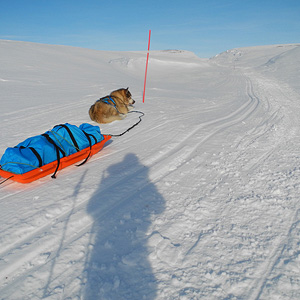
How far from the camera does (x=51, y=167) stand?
300 cm

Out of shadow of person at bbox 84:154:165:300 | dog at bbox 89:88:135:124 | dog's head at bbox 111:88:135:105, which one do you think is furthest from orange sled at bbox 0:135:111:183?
dog's head at bbox 111:88:135:105

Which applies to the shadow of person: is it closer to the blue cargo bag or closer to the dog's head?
the blue cargo bag

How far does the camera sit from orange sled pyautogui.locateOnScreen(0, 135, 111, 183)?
2.70m

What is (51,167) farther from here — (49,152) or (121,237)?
(121,237)

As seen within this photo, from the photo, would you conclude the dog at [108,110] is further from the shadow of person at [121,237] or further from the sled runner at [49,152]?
the shadow of person at [121,237]

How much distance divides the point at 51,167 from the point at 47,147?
0.28 metres

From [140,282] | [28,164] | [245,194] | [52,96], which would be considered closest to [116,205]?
[140,282]

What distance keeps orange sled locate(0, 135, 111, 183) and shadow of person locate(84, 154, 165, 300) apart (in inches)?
24.7

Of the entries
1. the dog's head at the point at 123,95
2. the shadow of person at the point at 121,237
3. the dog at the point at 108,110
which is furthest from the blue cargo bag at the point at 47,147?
the dog's head at the point at 123,95

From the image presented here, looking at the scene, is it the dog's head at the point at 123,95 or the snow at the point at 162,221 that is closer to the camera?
the snow at the point at 162,221

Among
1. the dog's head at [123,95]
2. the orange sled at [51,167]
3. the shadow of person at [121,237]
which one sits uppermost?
the dog's head at [123,95]

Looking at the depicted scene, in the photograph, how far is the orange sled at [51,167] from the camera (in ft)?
8.86

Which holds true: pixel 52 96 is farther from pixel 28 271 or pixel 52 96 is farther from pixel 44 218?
pixel 28 271

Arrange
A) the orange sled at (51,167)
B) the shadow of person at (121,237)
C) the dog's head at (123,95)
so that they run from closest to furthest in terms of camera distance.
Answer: the shadow of person at (121,237) → the orange sled at (51,167) → the dog's head at (123,95)
